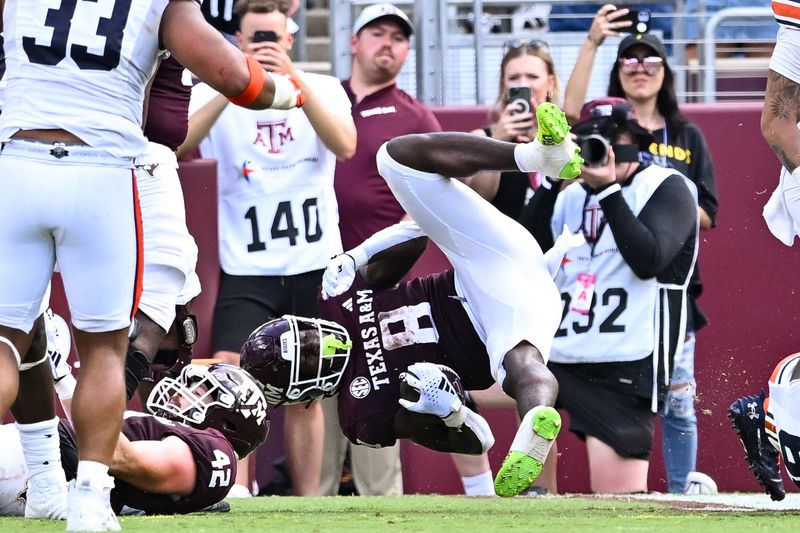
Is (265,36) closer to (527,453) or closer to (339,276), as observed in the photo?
(339,276)

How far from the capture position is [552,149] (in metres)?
5.12

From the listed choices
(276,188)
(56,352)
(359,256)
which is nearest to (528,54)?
(276,188)

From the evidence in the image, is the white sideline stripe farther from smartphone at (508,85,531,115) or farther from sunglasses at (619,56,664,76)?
sunglasses at (619,56,664,76)

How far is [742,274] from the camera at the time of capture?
775 centimetres

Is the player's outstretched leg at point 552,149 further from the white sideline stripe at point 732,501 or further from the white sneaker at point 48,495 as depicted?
the white sneaker at point 48,495

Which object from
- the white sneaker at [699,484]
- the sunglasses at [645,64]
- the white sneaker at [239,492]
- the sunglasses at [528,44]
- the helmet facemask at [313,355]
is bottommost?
the white sneaker at [699,484]

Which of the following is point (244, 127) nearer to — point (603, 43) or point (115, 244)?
point (603, 43)

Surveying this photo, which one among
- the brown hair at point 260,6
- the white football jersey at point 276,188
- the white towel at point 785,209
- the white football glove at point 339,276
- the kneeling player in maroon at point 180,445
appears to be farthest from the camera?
the white football jersey at point 276,188

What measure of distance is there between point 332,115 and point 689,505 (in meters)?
2.43

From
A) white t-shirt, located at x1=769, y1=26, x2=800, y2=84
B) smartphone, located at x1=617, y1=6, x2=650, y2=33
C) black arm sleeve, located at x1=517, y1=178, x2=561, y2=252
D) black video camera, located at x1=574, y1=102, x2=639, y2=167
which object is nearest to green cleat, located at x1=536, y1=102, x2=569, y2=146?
white t-shirt, located at x1=769, y1=26, x2=800, y2=84

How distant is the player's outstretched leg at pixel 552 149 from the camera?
16.7ft

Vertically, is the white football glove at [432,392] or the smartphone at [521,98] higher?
the smartphone at [521,98]

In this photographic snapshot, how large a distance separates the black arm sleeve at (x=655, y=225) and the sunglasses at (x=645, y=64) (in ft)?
1.95

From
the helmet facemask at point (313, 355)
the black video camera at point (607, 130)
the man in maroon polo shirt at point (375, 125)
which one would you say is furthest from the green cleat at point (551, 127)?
the man in maroon polo shirt at point (375, 125)
